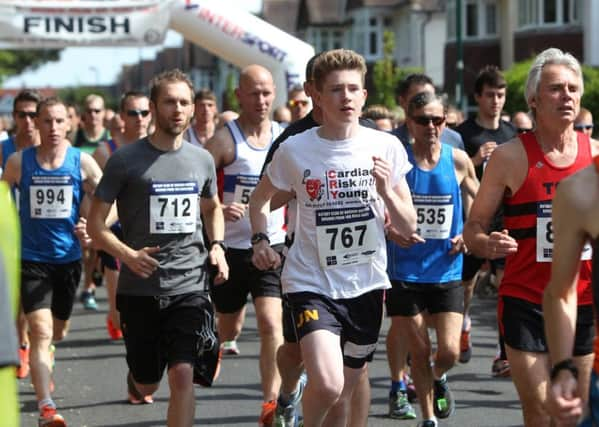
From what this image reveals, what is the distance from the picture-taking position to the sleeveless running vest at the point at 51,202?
31.9 ft

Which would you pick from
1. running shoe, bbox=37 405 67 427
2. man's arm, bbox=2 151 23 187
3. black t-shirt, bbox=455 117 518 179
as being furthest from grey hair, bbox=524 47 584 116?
black t-shirt, bbox=455 117 518 179

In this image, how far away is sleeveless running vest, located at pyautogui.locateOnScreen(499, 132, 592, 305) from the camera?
20.0 feet

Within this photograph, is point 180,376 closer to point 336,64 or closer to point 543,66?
point 336,64

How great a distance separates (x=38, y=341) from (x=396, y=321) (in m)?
2.22

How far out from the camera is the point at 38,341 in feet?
28.9

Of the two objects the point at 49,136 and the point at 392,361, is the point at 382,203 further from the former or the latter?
the point at 49,136

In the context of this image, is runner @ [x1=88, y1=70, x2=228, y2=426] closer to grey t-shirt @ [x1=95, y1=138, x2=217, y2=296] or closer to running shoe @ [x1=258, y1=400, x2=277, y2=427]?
grey t-shirt @ [x1=95, y1=138, x2=217, y2=296]

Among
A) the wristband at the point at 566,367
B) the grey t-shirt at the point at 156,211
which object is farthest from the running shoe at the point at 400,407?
the wristband at the point at 566,367

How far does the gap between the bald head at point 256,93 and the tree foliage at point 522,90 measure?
20.6 metres

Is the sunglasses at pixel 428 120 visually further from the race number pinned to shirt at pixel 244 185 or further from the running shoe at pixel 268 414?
the running shoe at pixel 268 414

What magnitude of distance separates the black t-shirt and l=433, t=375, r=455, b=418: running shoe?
282cm

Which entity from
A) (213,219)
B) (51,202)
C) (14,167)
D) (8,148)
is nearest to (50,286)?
(51,202)

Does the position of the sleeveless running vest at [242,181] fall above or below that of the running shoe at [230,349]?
above

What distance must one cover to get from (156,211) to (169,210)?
0.25 feet
